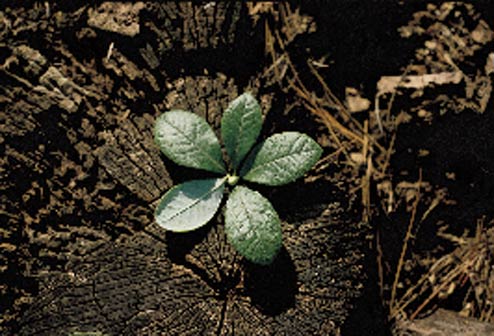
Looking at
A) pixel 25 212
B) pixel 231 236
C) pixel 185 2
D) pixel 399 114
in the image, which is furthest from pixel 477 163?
pixel 25 212

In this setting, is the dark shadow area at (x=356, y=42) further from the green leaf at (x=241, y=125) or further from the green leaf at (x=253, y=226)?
the green leaf at (x=253, y=226)

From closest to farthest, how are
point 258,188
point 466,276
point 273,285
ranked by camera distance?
point 273,285
point 258,188
point 466,276

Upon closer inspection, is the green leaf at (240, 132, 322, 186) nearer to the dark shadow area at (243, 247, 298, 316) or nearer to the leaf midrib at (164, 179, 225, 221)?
the leaf midrib at (164, 179, 225, 221)

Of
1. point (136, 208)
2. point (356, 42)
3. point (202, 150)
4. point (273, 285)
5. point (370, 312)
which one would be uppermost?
point (356, 42)

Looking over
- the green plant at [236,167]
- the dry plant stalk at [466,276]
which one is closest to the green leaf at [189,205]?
the green plant at [236,167]

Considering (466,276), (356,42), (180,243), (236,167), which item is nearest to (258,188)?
(236,167)

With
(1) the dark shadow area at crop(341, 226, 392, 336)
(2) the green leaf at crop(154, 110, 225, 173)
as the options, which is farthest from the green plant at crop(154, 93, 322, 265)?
(1) the dark shadow area at crop(341, 226, 392, 336)

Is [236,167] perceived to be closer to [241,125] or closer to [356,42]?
[241,125]
